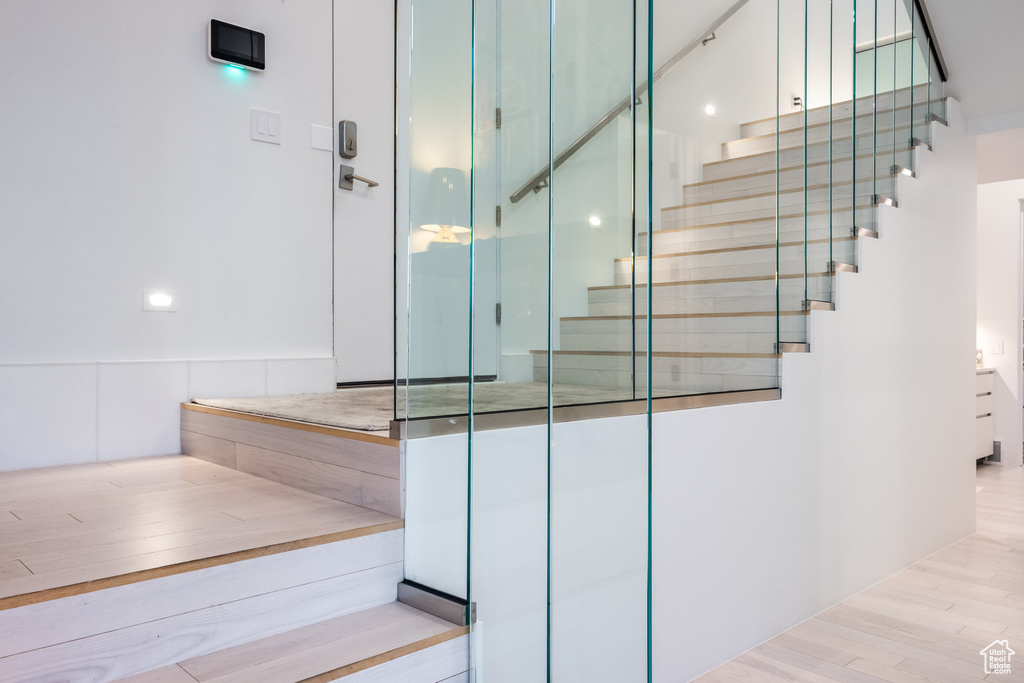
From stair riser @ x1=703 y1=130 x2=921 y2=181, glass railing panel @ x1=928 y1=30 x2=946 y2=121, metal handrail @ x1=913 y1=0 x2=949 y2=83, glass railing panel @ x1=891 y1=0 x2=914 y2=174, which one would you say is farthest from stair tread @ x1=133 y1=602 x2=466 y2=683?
metal handrail @ x1=913 y1=0 x2=949 y2=83

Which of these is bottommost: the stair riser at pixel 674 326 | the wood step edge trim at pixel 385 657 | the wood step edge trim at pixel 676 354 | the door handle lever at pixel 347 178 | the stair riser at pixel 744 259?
the wood step edge trim at pixel 385 657

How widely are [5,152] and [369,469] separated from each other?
63.1 inches

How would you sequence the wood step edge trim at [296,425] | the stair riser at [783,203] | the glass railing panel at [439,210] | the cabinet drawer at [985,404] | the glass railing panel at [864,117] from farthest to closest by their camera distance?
the cabinet drawer at [985,404] → the glass railing panel at [864,117] → the stair riser at [783,203] → the wood step edge trim at [296,425] → the glass railing panel at [439,210]

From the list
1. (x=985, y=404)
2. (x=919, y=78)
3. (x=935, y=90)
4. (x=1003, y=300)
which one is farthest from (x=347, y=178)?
(x=1003, y=300)

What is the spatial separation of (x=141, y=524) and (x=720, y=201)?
6.20 ft

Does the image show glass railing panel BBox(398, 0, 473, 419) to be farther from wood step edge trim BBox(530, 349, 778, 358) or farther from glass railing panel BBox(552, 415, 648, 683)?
glass railing panel BBox(552, 415, 648, 683)

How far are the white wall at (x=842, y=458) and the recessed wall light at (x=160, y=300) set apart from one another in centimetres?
175

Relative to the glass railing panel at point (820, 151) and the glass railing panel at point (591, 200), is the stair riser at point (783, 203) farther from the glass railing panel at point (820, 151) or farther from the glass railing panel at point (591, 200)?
the glass railing panel at point (591, 200)

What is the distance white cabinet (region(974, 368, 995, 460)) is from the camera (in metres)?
5.37

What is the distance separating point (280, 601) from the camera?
53.4 inches

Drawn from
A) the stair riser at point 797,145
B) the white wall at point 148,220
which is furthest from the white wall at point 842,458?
the white wall at point 148,220

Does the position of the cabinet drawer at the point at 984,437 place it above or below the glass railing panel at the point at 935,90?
below

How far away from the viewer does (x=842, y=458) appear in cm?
260

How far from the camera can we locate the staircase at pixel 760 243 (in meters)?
2.12
